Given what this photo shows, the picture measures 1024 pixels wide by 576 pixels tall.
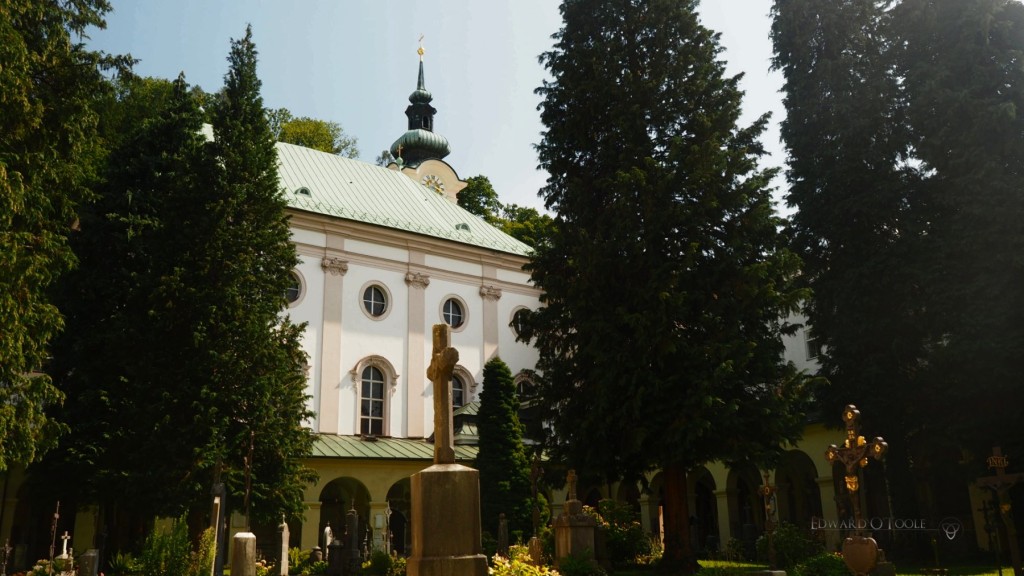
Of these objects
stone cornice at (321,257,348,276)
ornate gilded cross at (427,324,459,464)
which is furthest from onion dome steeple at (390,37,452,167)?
ornate gilded cross at (427,324,459,464)

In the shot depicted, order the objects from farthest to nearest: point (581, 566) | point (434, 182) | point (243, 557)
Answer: point (434, 182)
point (581, 566)
point (243, 557)

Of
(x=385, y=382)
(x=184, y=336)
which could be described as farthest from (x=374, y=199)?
(x=184, y=336)

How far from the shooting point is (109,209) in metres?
20.5

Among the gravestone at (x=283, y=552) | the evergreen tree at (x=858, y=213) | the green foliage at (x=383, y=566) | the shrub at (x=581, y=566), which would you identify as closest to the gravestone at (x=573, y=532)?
the shrub at (x=581, y=566)

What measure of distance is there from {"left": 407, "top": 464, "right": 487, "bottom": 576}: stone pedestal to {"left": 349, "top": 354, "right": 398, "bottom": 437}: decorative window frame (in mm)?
20228

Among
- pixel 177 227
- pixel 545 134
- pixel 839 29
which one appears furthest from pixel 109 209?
pixel 839 29

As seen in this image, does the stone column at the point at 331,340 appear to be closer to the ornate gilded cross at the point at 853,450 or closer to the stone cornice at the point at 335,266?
the stone cornice at the point at 335,266

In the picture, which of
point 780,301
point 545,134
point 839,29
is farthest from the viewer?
point 839,29

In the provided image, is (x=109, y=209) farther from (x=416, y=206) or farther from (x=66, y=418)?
(x=416, y=206)

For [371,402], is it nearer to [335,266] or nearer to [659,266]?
[335,266]

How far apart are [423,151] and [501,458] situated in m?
26.7

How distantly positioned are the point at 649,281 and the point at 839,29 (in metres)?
11.1

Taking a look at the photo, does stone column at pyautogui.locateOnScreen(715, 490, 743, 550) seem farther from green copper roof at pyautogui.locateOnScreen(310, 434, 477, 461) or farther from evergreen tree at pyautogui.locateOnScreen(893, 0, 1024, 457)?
evergreen tree at pyautogui.locateOnScreen(893, 0, 1024, 457)

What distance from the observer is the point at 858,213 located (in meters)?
21.0
